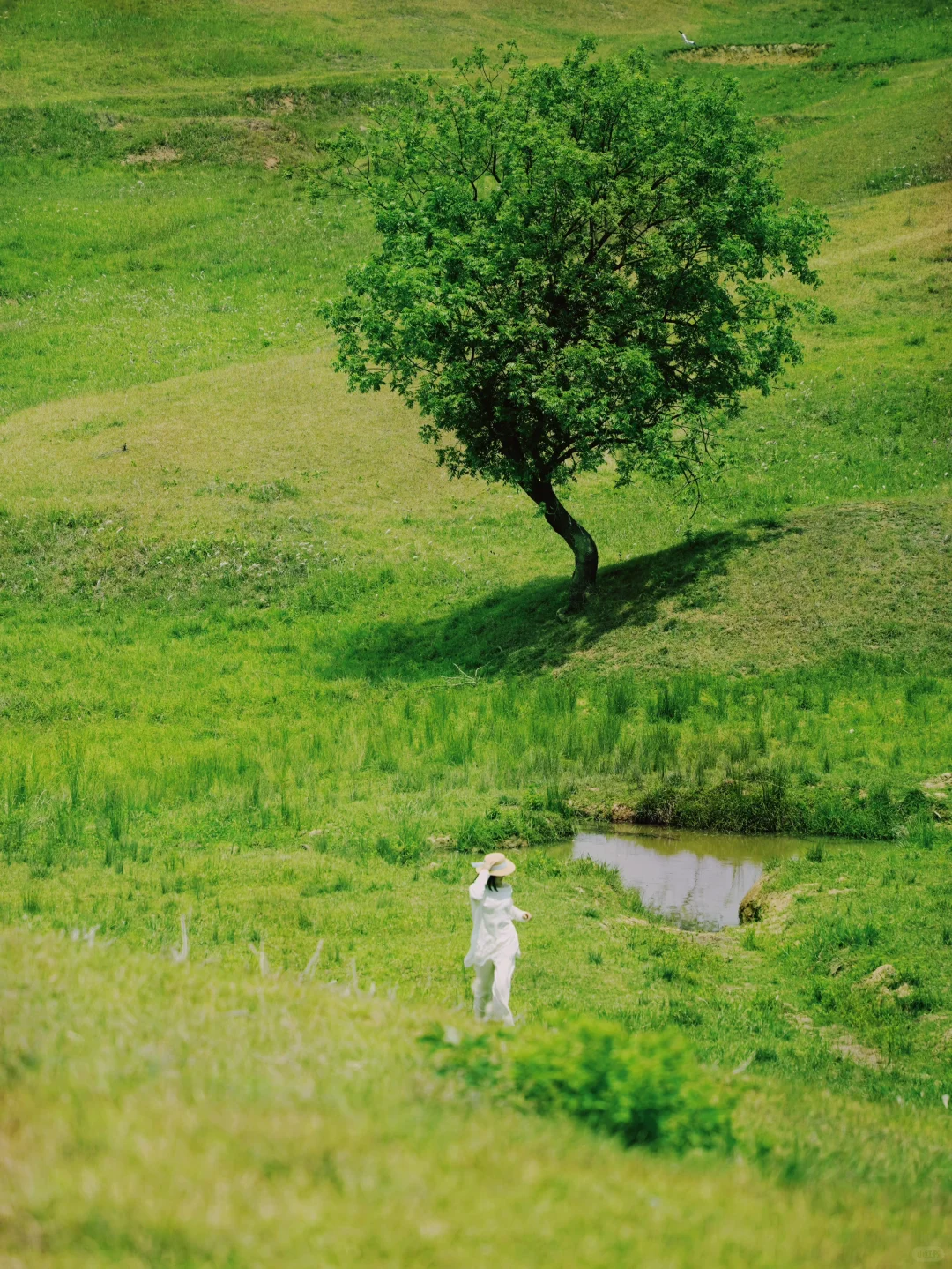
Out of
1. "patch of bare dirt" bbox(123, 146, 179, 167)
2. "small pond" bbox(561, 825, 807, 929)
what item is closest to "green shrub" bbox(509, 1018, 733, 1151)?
"small pond" bbox(561, 825, 807, 929)

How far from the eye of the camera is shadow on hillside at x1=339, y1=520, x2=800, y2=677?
31844 millimetres

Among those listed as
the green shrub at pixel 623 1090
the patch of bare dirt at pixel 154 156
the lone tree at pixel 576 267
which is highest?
the patch of bare dirt at pixel 154 156

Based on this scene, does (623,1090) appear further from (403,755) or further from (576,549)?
(576,549)

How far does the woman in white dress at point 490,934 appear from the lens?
1267 centimetres

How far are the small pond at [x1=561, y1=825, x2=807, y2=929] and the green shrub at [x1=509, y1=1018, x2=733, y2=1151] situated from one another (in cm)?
1205

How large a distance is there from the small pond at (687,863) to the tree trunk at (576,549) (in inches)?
466

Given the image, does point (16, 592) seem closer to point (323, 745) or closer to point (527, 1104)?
point (323, 745)

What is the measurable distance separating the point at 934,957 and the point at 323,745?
14.6 m

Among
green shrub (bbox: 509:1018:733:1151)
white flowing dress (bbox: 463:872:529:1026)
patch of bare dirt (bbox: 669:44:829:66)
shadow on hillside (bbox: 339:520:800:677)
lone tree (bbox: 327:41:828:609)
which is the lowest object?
shadow on hillside (bbox: 339:520:800:677)

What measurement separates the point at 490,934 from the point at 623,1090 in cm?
535

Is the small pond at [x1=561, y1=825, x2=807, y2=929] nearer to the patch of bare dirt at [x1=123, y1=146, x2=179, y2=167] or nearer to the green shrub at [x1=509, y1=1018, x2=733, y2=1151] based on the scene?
the green shrub at [x1=509, y1=1018, x2=733, y2=1151]

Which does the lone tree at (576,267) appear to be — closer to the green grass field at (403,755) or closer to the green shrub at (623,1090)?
the green grass field at (403,755)

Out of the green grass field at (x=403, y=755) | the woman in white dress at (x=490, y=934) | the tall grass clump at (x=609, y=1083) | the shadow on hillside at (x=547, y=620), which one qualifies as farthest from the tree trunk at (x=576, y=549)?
the tall grass clump at (x=609, y=1083)

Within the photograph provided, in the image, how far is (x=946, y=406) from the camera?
40906mm
